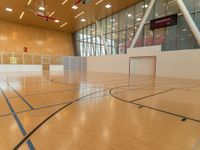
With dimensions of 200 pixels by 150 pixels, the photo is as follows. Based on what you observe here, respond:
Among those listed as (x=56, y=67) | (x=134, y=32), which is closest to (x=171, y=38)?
(x=134, y=32)

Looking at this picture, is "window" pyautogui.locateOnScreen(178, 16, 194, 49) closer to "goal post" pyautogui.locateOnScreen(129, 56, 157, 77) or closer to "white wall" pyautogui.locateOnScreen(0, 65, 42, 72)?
"goal post" pyautogui.locateOnScreen(129, 56, 157, 77)

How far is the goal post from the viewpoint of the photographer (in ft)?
38.0

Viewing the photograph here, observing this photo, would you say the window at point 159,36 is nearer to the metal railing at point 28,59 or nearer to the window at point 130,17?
the window at point 130,17

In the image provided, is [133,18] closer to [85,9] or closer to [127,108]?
[85,9]

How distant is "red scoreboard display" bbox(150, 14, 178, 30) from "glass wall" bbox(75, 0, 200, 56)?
1.38 ft

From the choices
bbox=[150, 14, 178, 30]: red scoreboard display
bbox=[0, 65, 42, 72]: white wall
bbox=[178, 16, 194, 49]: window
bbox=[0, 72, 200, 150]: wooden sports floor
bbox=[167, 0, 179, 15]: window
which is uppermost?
bbox=[167, 0, 179, 15]: window

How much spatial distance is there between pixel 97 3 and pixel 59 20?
608 cm

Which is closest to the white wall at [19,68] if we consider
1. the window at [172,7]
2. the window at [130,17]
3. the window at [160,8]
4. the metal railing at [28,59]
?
the metal railing at [28,59]

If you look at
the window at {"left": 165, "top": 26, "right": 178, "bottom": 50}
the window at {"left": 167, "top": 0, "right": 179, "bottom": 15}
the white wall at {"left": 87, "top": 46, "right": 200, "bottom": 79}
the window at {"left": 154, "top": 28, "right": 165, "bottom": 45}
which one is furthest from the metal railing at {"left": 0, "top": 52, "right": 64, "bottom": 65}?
the window at {"left": 167, "top": 0, "right": 179, "bottom": 15}

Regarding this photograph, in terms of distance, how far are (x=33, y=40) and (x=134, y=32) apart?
44.9ft

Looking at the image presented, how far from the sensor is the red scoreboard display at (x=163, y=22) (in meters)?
10.2

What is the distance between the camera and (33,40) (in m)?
19.2

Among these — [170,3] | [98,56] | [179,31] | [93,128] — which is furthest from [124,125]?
[98,56]

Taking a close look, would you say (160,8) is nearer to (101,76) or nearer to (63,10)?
(101,76)
